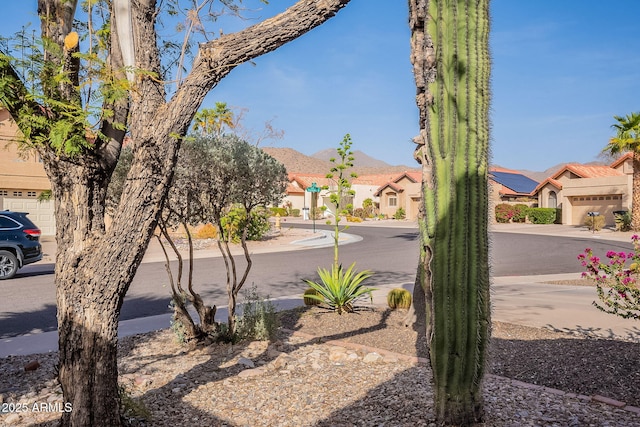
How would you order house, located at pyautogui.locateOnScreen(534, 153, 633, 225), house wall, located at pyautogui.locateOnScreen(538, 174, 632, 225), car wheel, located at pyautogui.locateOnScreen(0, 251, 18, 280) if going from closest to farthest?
car wheel, located at pyautogui.locateOnScreen(0, 251, 18, 280) → house wall, located at pyautogui.locateOnScreen(538, 174, 632, 225) → house, located at pyautogui.locateOnScreen(534, 153, 633, 225)

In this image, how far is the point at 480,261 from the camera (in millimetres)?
3557

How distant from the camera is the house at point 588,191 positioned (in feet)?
114

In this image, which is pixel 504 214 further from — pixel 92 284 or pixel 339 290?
pixel 92 284

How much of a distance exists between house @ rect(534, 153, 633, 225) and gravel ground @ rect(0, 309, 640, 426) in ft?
108

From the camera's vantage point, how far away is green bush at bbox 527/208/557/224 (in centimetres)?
4050

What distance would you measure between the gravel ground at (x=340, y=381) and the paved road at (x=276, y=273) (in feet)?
4.67

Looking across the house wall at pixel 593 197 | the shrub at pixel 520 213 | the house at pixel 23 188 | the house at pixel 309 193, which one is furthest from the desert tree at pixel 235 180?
the house at pixel 309 193

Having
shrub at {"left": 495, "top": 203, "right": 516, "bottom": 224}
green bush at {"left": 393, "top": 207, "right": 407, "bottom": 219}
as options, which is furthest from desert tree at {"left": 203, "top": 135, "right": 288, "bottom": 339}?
green bush at {"left": 393, "top": 207, "right": 407, "bottom": 219}

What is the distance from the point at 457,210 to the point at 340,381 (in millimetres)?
2288

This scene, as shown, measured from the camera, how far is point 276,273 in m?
14.0

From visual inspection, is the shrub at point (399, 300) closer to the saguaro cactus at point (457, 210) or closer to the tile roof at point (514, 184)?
the saguaro cactus at point (457, 210)

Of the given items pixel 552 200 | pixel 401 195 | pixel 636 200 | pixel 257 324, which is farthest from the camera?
pixel 401 195

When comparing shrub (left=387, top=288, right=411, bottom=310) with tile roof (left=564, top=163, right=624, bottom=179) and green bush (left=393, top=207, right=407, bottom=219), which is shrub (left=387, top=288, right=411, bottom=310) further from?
green bush (left=393, top=207, right=407, bottom=219)

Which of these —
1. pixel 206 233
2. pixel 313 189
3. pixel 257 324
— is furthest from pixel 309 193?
pixel 257 324
